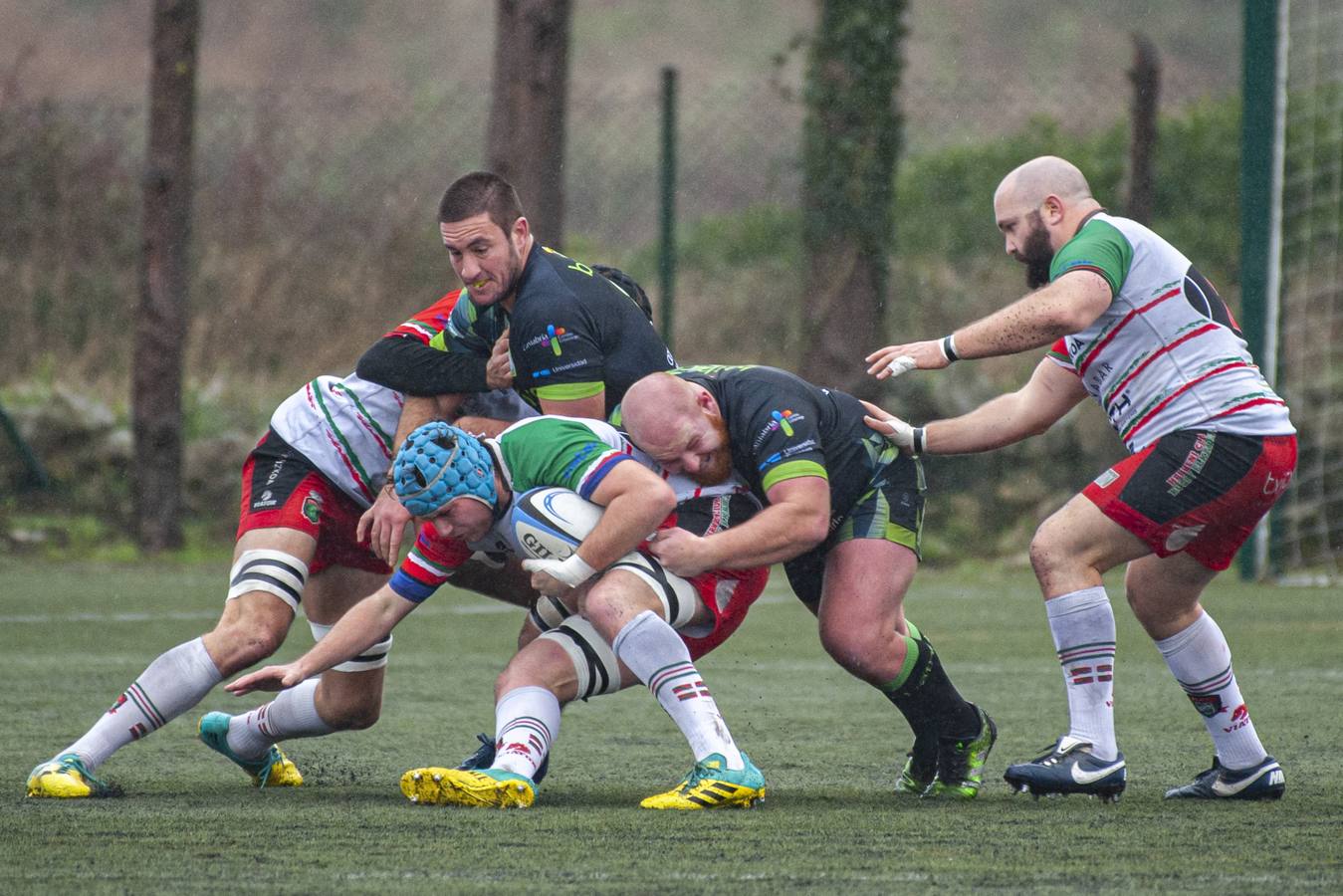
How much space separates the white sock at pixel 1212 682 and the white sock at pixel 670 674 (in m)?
1.28

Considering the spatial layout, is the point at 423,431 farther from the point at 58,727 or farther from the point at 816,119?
the point at 816,119

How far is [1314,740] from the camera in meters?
6.37

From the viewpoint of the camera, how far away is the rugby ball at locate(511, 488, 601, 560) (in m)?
5.18

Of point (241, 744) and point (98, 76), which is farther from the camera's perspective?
point (98, 76)

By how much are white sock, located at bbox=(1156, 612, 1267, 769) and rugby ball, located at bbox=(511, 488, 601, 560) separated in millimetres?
1625

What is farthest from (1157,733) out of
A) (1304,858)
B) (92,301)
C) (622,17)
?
(622,17)

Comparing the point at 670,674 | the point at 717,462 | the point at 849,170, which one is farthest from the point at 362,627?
the point at 849,170

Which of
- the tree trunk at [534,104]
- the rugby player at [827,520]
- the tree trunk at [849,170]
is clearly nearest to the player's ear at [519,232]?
the rugby player at [827,520]

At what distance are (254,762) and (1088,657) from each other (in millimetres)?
2325

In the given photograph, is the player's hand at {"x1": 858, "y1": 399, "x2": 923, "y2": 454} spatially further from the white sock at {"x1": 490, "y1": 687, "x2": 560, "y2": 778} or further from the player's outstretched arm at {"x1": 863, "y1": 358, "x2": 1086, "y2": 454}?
the white sock at {"x1": 490, "y1": 687, "x2": 560, "y2": 778}

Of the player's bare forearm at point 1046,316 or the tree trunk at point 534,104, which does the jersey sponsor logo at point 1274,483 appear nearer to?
the player's bare forearm at point 1046,316

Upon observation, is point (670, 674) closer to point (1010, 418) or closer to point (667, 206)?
point (1010, 418)

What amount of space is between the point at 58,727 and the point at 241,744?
1.07 meters

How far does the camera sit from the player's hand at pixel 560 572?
5145mm
